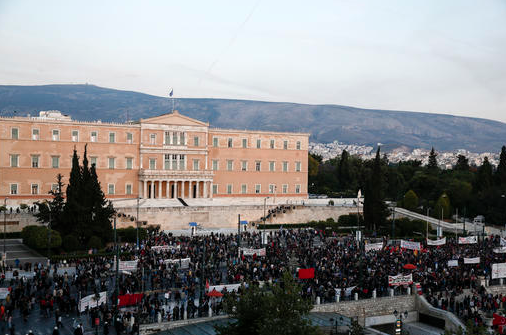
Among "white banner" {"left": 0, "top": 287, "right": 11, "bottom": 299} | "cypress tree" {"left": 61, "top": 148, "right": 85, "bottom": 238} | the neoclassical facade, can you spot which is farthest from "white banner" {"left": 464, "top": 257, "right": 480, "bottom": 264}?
the neoclassical facade

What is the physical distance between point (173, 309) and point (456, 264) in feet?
67.2

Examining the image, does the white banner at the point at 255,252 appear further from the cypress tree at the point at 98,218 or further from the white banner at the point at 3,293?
the white banner at the point at 3,293

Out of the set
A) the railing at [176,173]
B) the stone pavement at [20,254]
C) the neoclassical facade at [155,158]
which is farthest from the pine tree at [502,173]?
the stone pavement at [20,254]

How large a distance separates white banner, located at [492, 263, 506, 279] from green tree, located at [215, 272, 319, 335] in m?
20.3

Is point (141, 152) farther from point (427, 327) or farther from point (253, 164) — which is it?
Answer: point (427, 327)

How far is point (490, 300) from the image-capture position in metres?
32.8

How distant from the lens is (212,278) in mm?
31484

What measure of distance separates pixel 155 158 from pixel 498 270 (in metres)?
39.4

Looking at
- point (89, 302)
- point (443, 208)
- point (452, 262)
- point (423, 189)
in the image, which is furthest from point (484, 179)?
point (89, 302)

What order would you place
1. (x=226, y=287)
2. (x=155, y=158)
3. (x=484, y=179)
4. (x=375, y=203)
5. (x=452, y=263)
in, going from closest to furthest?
(x=226, y=287), (x=452, y=263), (x=375, y=203), (x=155, y=158), (x=484, y=179)

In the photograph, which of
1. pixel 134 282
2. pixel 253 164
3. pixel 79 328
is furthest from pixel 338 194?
pixel 79 328

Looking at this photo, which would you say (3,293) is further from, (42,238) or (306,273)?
(306,273)

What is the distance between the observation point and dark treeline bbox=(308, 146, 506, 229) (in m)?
53.8

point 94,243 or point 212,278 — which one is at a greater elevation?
point 94,243
